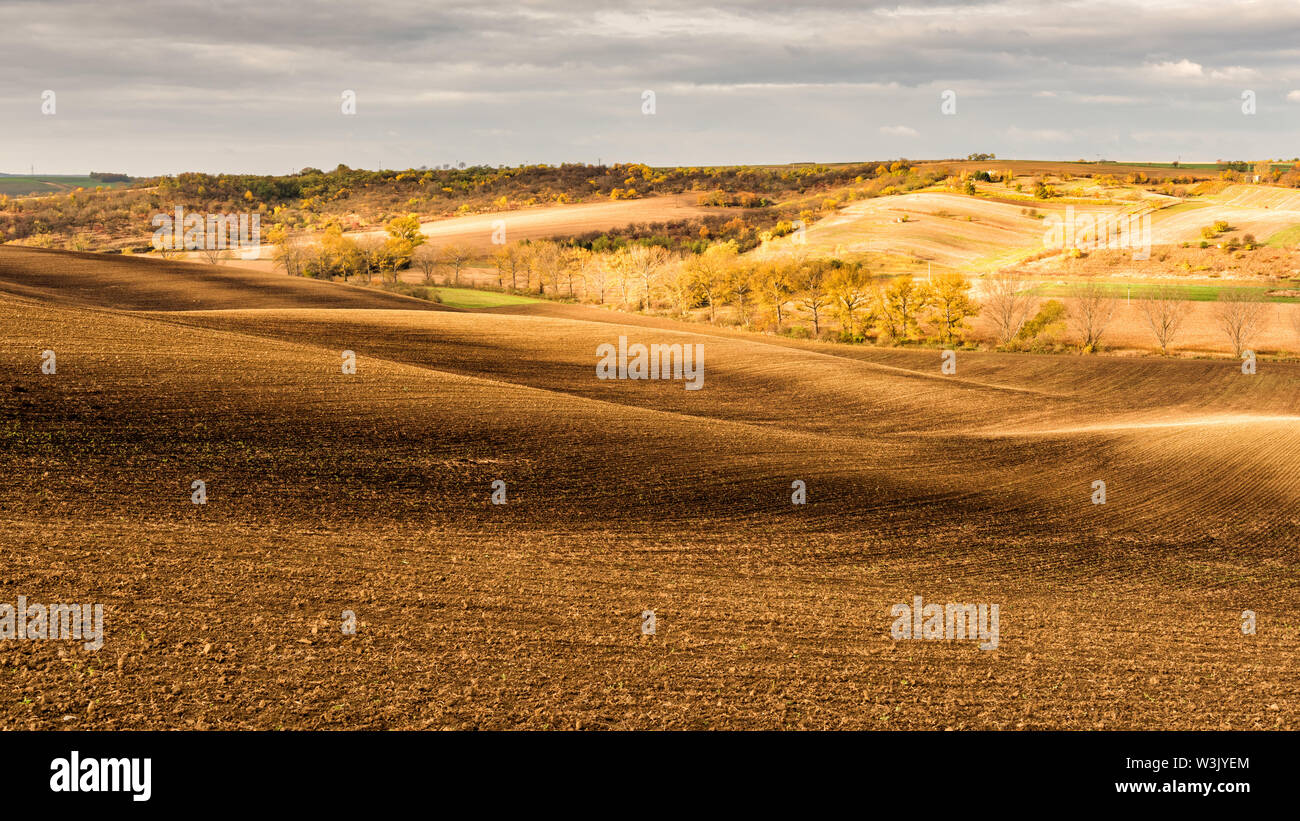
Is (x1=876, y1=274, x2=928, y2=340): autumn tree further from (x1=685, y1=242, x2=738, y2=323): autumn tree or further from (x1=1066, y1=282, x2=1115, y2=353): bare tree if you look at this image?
(x1=685, y1=242, x2=738, y2=323): autumn tree

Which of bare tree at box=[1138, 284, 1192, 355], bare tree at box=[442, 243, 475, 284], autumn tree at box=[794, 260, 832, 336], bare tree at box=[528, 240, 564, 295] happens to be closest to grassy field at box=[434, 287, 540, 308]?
bare tree at box=[528, 240, 564, 295]

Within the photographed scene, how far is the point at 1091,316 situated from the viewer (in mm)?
77625

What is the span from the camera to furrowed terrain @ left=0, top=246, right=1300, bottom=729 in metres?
13.1

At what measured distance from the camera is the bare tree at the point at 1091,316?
77.1 metres

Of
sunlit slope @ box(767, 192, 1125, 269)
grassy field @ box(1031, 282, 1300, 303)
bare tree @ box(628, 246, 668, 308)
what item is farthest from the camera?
sunlit slope @ box(767, 192, 1125, 269)

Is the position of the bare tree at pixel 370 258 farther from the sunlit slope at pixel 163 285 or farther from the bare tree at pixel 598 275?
the bare tree at pixel 598 275

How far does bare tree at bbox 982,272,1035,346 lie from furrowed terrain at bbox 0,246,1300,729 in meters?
39.5

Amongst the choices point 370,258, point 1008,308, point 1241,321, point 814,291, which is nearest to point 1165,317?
point 1241,321

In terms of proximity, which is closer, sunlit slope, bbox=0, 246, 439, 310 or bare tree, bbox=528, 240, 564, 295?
sunlit slope, bbox=0, 246, 439, 310

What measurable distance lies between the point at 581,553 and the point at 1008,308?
223 ft

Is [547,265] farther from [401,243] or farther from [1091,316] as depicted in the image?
[1091,316]
